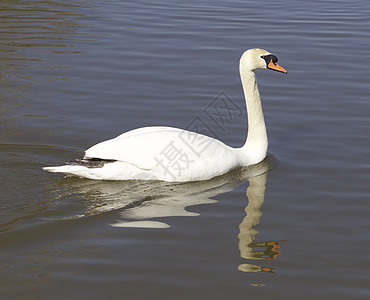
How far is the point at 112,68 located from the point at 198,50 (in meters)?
1.80

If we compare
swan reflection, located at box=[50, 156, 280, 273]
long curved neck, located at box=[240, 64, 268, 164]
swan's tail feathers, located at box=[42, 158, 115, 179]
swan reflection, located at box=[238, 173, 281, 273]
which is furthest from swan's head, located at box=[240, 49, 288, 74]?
swan's tail feathers, located at box=[42, 158, 115, 179]

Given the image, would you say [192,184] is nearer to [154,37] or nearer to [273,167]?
[273,167]

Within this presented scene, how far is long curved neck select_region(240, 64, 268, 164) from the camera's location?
7953 millimetres

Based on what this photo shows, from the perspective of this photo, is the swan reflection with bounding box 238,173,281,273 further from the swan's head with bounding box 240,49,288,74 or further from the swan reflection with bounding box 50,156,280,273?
the swan's head with bounding box 240,49,288,74

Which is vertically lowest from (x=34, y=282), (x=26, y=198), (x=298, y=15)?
(x=34, y=282)

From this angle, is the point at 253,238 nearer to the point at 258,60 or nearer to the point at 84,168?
the point at 84,168

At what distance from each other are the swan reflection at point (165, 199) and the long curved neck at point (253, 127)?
0.26m

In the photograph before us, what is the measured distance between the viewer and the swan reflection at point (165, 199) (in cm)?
620

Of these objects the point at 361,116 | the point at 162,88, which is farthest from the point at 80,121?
the point at 361,116

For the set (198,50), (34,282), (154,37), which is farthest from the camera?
(154,37)

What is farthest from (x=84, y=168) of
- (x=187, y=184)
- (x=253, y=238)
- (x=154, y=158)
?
(x=253, y=238)

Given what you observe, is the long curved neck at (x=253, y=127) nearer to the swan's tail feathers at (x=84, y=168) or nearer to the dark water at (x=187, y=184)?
the dark water at (x=187, y=184)

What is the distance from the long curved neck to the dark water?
0.71 feet

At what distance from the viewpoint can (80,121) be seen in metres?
9.04
